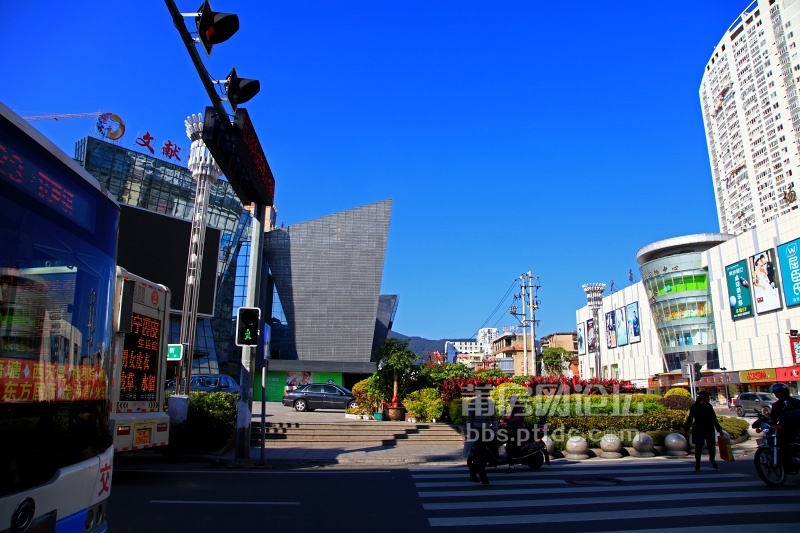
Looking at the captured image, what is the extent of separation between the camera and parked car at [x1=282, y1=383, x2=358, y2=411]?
90.3 ft

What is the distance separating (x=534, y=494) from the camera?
8.31 meters

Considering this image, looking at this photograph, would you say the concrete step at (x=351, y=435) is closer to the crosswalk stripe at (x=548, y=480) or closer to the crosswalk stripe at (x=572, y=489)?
the crosswalk stripe at (x=548, y=480)

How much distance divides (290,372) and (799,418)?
43131mm

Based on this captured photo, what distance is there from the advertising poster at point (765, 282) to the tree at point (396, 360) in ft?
142

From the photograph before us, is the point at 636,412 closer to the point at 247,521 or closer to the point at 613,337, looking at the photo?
the point at 247,521

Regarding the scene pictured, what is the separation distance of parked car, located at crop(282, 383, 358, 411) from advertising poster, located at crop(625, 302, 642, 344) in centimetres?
6153

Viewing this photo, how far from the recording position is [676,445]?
13430mm

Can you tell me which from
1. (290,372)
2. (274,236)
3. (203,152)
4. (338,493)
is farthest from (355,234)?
(338,493)

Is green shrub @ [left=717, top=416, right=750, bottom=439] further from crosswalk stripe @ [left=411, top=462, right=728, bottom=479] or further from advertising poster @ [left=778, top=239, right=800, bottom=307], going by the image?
advertising poster @ [left=778, top=239, right=800, bottom=307]

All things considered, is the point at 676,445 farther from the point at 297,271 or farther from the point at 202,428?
the point at 297,271

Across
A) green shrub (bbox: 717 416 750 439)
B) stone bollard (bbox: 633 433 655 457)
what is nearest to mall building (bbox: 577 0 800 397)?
green shrub (bbox: 717 416 750 439)

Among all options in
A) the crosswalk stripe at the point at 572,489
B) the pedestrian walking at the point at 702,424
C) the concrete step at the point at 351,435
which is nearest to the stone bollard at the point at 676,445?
the pedestrian walking at the point at 702,424

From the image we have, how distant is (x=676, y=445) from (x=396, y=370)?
10.8 m

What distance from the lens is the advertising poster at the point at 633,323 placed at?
78.8 metres
